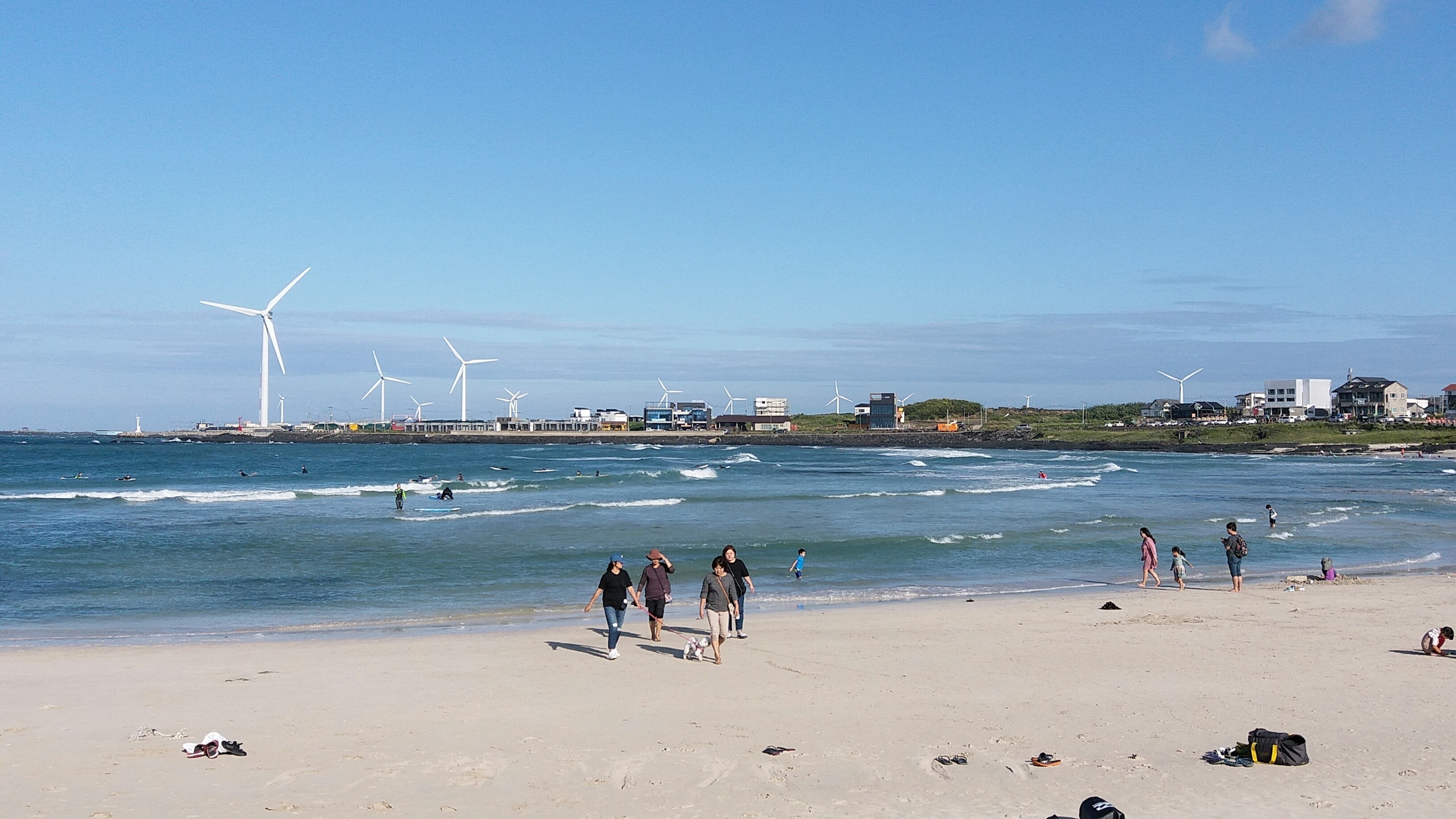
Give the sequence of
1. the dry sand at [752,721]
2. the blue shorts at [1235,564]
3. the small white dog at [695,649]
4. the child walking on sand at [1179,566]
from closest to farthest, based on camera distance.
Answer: the dry sand at [752,721] < the small white dog at [695,649] < the blue shorts at [1235,564] < the child walking on sand at [1179,566]

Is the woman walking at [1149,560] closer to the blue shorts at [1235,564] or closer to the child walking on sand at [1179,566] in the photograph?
the child walking on sand at [1179,566]

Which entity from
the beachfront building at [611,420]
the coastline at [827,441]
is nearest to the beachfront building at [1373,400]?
the coastline at [827,441]

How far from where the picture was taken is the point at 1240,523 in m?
33.7

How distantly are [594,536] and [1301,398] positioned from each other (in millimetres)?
132790

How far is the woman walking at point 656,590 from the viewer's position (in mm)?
14289

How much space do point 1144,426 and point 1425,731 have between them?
137680 mm

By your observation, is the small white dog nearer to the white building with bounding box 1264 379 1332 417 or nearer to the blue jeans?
the blue jeans

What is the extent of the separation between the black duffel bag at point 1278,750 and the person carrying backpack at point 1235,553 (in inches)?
474

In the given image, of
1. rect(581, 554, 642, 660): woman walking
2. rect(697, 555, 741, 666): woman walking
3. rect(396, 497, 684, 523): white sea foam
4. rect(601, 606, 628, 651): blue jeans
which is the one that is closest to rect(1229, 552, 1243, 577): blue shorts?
rect(697, 555, 741, 666): woman walking

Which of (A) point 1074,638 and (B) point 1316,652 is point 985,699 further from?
(B) point 1316,652

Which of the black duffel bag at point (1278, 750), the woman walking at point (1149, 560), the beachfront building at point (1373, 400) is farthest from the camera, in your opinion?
the beachfront building at point (1373, 400)

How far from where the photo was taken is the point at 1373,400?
12750 centimetres

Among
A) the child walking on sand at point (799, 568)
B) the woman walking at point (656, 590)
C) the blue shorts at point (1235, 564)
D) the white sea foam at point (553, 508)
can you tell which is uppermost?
the woman walking at point (656, 590)

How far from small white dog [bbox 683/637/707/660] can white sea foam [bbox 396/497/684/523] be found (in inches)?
950
